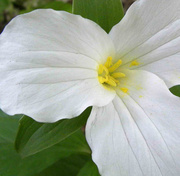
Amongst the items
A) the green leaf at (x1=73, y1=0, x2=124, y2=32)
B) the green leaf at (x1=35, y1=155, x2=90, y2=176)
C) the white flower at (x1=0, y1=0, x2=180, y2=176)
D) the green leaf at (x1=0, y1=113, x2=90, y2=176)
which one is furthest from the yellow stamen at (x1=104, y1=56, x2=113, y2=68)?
the green leaf at (x1=35, y1=155, x2=90, y2=176)

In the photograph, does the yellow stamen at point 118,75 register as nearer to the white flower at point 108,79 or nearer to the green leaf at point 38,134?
the white flower at point 108,79

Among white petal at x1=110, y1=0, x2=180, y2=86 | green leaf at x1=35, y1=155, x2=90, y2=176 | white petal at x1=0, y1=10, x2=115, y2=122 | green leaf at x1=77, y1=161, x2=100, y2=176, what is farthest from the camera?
green leaf at x1=35, y1=155, x2=90, y2=176

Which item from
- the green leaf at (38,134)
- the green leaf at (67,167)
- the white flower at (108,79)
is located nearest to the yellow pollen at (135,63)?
the white flower at (108,79)

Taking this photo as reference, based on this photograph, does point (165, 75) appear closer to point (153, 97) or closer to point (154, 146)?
point (153, 97)

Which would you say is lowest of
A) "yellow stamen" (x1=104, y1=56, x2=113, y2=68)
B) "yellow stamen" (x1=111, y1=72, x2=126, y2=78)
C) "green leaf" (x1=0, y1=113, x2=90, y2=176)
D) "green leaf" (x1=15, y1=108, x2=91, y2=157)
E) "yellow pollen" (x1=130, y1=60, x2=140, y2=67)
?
"green leaf" (x1=0, y1=113, x2=90, y2=176)

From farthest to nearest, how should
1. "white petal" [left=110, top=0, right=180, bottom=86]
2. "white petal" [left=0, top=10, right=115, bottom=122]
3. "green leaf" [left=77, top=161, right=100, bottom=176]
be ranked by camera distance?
"green leaf" [left=77, top=161, right=100, bottom=176]
"white petal" [left=110, top=0, right=180, bottom=86]
"white petal" [left=0, top=10, right=115, bottom=122]

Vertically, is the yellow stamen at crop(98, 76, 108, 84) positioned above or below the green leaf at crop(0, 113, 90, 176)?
above

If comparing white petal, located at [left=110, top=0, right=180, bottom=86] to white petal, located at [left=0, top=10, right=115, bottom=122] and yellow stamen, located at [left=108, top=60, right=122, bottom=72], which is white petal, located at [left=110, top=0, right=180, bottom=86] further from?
white petal, located at [left=0, top=10, right=115, bottom=122]

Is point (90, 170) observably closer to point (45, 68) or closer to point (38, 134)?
point (38, 134)
